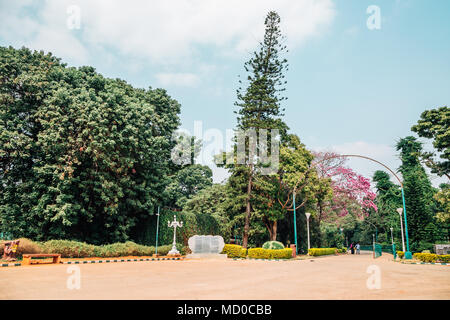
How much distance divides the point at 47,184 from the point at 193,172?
27100 millimetres

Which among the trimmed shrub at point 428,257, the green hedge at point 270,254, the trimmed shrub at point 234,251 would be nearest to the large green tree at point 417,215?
the trimmed shrub at point 428,257

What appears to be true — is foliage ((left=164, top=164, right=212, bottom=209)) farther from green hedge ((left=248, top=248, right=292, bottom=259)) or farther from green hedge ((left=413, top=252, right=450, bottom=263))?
green hedge ((left=413, top=252, right=450, bottom=263))

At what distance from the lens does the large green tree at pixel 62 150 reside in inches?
795

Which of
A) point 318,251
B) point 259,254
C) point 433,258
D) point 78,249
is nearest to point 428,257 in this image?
point 433,258

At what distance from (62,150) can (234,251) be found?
14374mm

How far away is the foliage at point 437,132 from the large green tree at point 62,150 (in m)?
22.7

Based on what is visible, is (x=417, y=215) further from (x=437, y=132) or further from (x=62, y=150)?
(x=62, y=150)

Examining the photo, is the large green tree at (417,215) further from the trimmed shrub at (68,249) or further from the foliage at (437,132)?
the trimmed shrub at (68,249)

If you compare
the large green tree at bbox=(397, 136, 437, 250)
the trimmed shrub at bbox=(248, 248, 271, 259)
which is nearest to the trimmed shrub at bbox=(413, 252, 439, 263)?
the trimmed shrub at bbox=(248, 248, 271, 259)

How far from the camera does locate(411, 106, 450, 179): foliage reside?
84.2 ft

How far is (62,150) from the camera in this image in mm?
20484
